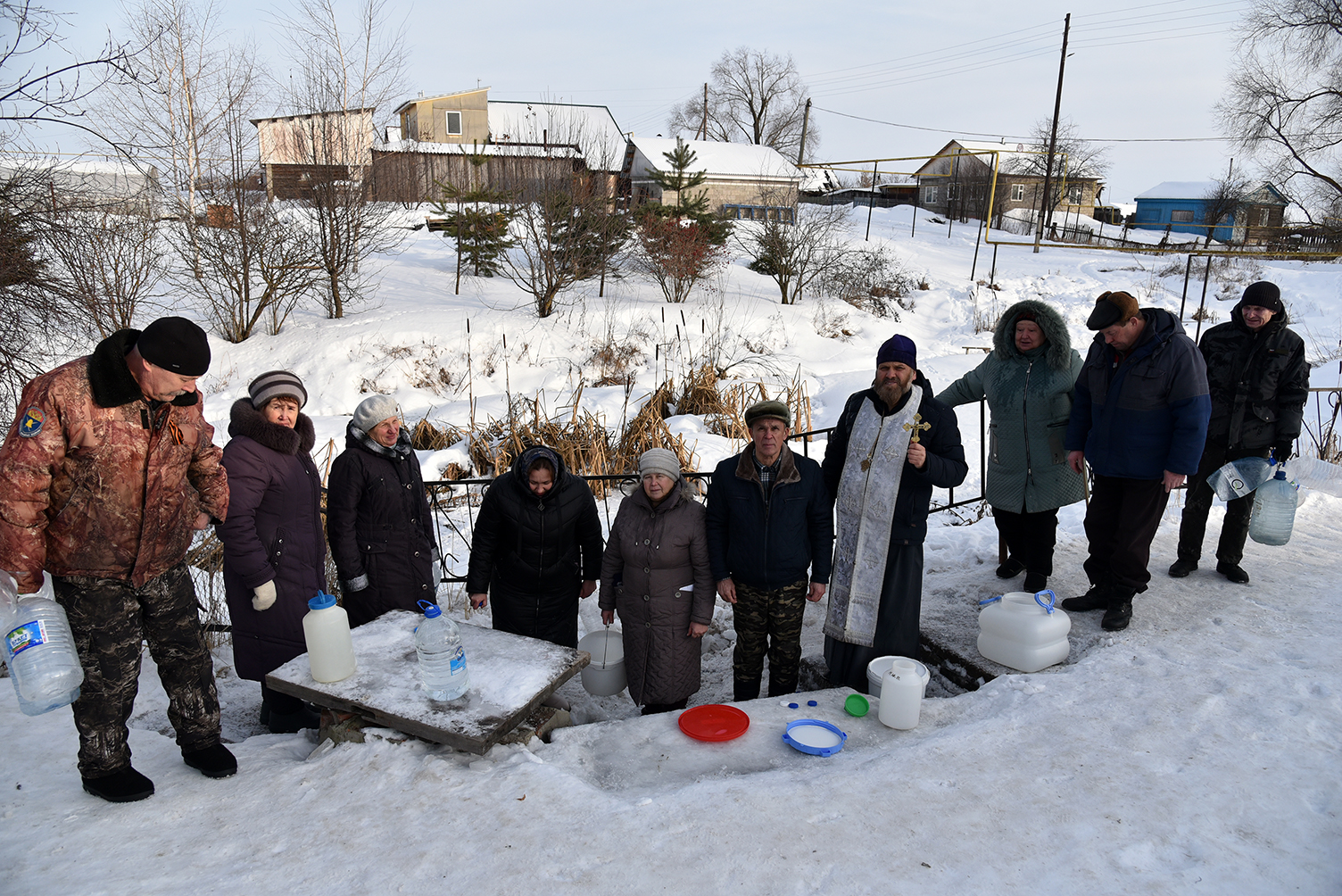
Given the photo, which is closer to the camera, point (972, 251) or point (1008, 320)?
point (1008, 320)

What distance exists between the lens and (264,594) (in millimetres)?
2883

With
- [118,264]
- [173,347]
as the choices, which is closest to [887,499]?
[173,347]

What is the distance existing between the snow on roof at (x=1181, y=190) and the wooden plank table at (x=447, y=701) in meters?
43.8

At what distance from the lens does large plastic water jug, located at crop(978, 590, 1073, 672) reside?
3.29 metres

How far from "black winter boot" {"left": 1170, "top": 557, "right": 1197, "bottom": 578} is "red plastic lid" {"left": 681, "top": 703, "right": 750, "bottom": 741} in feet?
9.07

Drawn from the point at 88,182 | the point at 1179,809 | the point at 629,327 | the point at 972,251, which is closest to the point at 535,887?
the point at 1179,809

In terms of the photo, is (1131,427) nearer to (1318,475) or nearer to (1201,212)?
(1318,475)

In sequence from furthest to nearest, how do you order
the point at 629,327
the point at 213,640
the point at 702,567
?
the point at 629,327, the point at 213,640, the point at 702,567

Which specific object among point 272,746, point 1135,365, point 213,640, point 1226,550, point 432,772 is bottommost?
point 213,640

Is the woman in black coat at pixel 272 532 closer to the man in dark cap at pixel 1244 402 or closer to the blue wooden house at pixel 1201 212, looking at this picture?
the man in dark cap at pixel 1244 402

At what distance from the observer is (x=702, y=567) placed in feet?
11.2

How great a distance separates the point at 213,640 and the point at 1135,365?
17.2ft

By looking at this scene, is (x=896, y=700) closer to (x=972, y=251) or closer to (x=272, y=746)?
(x=272, y=746)

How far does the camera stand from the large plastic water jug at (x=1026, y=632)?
329 cm
